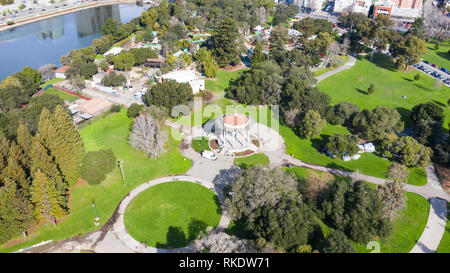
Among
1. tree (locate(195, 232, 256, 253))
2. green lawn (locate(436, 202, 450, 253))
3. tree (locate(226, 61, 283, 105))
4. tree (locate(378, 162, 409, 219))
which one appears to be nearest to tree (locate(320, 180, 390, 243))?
tree (locate(378, 162, 409, 219))

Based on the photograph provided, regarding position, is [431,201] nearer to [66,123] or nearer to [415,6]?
[66,123]

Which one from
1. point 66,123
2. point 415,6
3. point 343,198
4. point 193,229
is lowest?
point 193,229

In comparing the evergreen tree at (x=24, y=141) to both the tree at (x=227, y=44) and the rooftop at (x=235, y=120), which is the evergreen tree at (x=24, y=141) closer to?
the rooftop at (x=235, y=120)

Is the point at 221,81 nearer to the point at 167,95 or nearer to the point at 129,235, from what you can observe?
the point at 167,95

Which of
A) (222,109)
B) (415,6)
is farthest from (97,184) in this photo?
(415,6)

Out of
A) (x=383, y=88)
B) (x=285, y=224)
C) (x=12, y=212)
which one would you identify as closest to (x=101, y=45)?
(x=12, y=212)
